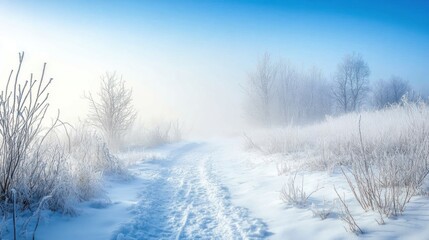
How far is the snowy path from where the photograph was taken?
3.39 meters

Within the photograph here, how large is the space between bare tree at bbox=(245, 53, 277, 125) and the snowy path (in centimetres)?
2853

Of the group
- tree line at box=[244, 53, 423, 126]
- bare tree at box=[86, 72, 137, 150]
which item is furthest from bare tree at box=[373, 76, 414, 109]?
bare tree at box=[86, 72, 137, 150]

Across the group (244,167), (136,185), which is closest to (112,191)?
(136,185)

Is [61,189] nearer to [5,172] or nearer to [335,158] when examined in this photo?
[5,172]

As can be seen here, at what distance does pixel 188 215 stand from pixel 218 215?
484mm

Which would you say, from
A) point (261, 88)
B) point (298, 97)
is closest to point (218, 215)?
point (261, 88)

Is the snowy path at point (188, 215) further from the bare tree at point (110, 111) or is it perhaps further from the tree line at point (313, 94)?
the tree line at point (313, 94)

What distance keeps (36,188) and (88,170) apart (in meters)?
1.14

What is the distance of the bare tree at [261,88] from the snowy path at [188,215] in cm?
2853

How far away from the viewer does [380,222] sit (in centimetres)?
277

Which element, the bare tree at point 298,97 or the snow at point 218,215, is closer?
the snow at point 218,215

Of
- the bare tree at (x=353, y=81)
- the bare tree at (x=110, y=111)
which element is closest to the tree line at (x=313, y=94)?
the bare tree at (x=353, y=81)

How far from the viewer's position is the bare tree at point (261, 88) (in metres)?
33.6

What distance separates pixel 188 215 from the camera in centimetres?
414
